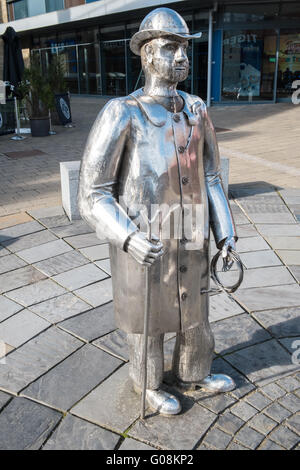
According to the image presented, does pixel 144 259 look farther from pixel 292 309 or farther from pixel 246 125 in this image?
pixel 246 125

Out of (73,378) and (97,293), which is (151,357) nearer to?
(73,378)

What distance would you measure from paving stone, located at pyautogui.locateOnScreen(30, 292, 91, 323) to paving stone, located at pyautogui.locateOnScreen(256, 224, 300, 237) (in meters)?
2.41

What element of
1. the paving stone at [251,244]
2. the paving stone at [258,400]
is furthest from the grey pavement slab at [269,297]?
the paving stone at [258,400]

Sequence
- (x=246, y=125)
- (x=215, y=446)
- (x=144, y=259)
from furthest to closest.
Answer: (x=246, y=125)
(x=215, y=446)
(x=144, y=259)

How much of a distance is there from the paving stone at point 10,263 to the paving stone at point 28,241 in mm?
170

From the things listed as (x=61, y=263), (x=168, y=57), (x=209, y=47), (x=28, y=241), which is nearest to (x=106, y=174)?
(x=168, y=57)

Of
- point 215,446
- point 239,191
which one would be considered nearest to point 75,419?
point 215,446

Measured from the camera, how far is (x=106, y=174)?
2.07 meters

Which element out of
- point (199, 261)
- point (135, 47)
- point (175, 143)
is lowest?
point (199, 261)

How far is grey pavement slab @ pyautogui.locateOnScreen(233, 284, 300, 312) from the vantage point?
12.0 feet

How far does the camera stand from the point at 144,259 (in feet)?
6.46

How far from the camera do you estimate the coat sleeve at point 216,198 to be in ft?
7.68

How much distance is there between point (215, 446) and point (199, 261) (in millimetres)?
948

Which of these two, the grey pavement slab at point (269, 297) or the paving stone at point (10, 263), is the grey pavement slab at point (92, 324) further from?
the paving stone at point (10, 263)
